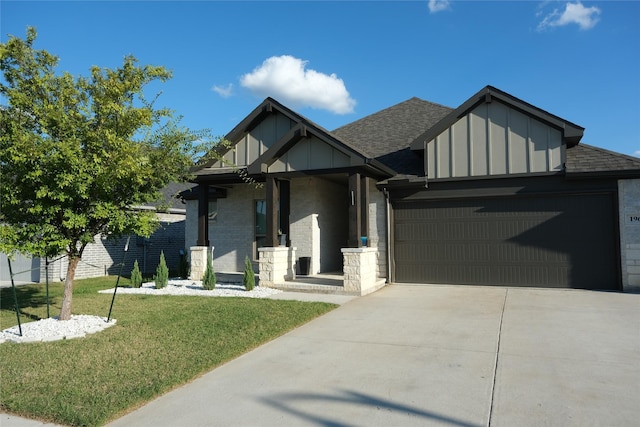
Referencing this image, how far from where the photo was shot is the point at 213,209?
1561 centimetres

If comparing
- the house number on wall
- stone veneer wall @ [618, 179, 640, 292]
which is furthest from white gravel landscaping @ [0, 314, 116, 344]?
the house number on wall

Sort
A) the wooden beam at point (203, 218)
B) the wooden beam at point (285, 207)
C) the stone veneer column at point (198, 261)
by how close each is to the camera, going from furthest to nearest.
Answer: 1. the wooden beam at point (285, 207)
2. the wooden beam at point (203, 218)
3. the stone veneer column at point (198, 261)

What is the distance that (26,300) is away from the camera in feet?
34.2

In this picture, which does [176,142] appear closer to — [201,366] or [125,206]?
[125,206]

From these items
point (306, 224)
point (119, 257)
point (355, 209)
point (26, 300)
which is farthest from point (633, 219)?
point (119, 257)

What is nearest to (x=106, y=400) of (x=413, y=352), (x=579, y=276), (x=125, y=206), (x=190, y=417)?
(x=190, y=417)

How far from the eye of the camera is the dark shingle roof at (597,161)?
10453 mm

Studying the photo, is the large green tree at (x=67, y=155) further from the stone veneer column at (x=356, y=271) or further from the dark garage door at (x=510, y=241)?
the dark garage door at (x=510, y=241)

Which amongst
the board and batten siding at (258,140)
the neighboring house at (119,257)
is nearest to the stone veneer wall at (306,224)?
the board and batten siding at (258,140)

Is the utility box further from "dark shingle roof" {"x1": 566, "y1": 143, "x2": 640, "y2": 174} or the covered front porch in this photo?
"dark shingle roof" {"x1": 566, "y1": 143, "x2": 640, "y2": 174}

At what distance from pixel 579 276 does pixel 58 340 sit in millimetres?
11386

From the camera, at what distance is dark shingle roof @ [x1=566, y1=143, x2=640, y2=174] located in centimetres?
1045

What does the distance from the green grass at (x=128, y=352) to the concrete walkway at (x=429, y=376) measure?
0.25 m

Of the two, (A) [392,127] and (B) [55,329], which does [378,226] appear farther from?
(B) [55,329]
